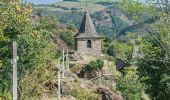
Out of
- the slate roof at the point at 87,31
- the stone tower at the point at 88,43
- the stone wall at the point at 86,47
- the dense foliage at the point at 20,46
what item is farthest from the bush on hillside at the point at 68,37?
the dense foliage at the point at 20,46

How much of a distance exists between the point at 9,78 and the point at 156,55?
7.51 meters

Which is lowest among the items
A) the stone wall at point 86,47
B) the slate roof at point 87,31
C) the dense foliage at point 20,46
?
the stone wall at point 86,47

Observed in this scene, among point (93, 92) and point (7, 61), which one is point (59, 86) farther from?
point (7, 61)

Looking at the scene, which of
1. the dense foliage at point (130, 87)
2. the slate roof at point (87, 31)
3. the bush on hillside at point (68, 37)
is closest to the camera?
the dense foliage at point (130, 87)

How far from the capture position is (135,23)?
11.6 m

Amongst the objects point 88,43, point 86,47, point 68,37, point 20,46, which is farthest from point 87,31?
point 20,46

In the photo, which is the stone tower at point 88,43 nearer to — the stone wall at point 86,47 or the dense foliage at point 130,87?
the stone wall at point 86,47

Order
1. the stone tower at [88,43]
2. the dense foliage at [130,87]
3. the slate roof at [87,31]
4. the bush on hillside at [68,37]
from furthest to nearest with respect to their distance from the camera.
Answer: the bush on hillside at [68,37] < the slate roof at [87,31] < the stone tower at [88,43] < the dense foliage at [130,87]

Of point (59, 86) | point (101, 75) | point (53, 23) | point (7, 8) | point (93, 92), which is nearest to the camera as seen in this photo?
point (7, 8)

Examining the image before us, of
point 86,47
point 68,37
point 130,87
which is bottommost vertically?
point 68,37

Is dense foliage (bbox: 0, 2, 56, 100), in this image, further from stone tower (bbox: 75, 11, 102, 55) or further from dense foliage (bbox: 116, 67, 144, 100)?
stone tower (bbox: 75, 11, 102, 55)

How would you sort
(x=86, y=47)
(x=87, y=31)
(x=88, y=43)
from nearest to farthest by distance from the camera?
(x=86, y=47) → (x=88, y=43) → (x=87, y=31)

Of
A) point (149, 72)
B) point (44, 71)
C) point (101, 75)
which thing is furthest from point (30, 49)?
point (101, 75)

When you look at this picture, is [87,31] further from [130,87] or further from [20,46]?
[20,46]
